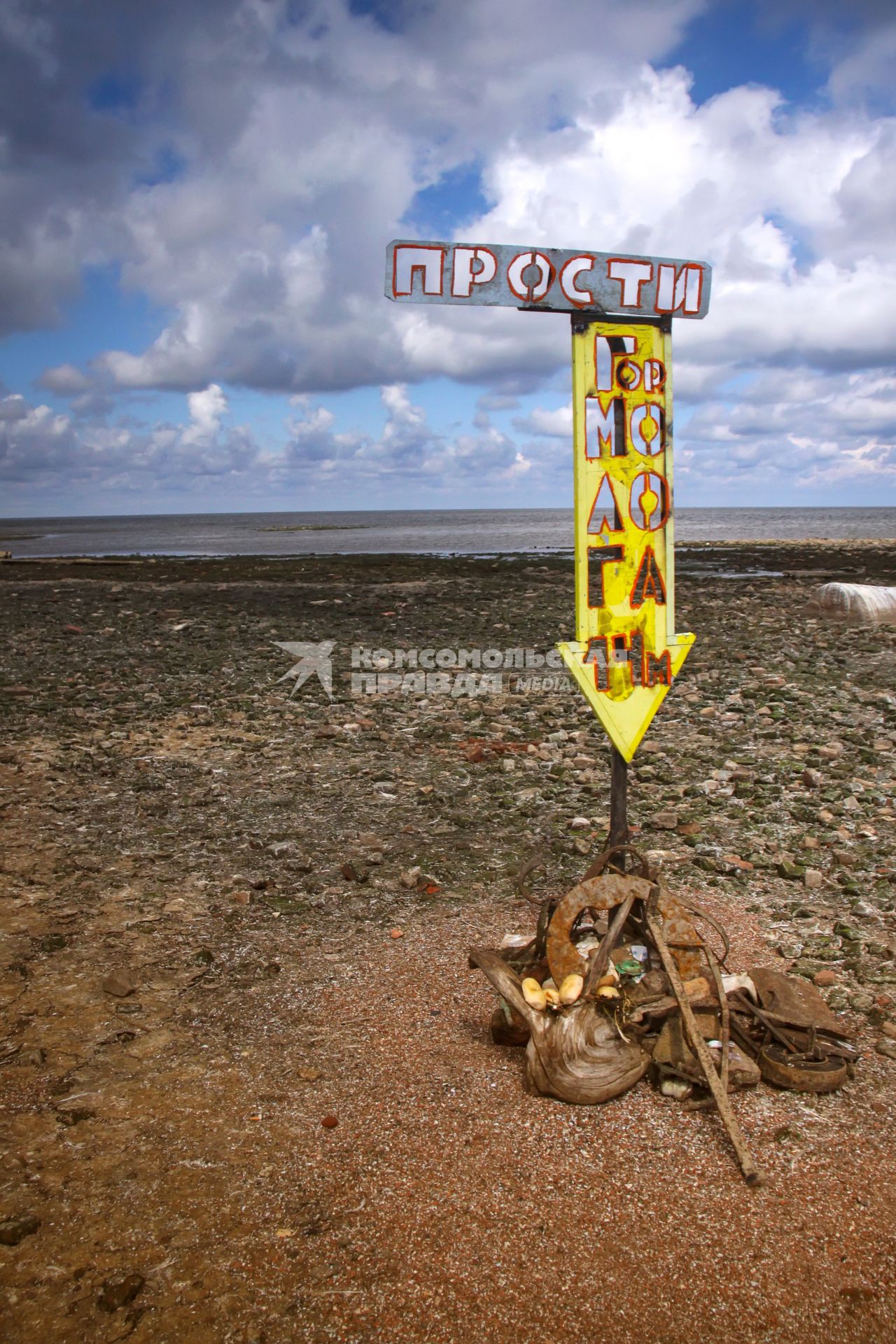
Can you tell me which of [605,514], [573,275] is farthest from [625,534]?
[573,275]

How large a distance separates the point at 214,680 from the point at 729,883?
27.8 ft

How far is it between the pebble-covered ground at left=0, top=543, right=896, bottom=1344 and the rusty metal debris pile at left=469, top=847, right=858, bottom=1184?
0.40 ft

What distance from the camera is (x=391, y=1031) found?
4.49 meters

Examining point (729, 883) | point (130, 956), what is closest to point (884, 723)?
point (729, 883)

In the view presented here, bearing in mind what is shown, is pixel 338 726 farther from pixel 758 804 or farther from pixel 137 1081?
pixel 137 1081

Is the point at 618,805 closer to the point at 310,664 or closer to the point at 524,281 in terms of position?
the point at 524,281

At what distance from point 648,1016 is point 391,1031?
4.22 ft

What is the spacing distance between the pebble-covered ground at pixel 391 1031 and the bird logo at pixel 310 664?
1.17 meters

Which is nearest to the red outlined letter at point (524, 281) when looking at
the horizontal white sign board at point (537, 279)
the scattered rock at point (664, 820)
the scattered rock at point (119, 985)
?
the horizontal white sign board at point (537, 279)

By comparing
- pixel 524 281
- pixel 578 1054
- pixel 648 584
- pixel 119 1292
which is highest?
pixel 524 281

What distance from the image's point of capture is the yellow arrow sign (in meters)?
4.45

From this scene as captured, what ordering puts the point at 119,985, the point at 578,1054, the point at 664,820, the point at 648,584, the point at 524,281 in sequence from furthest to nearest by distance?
the point at 664,820, the point at 119,985, the point at 648,584, the point at 524,281, the point at 578,1054

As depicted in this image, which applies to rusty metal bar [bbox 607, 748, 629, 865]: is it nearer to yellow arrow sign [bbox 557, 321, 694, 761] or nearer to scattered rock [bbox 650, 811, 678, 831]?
yellow arrow sign [bbox 557, 321, 694, 761]

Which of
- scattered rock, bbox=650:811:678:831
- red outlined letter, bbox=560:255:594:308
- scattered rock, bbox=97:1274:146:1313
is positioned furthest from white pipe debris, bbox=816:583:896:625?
scattered rock, bbox=97:1274:146:1313
